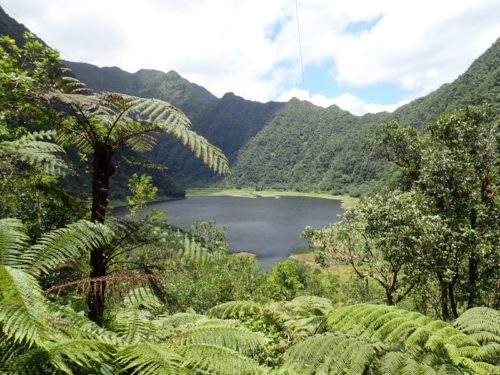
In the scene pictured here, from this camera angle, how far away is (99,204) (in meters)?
3.92

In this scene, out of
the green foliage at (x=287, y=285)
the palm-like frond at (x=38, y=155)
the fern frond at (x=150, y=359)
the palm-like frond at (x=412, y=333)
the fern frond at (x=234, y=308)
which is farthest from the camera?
the green foliage at (x=287, y=285)

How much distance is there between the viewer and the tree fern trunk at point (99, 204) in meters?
3.69

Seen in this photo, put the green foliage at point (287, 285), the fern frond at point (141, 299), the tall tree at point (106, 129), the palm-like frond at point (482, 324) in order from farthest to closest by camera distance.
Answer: the green foliage at point (287, 285)
the tall tree at point (106, 129)
the fern frond at point (141, 299)
the palm-like frond at point (482, 324)

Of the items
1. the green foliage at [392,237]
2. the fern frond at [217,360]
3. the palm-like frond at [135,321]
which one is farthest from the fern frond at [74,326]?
the green foliage at [392,237]

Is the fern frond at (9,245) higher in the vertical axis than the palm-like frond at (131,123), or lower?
lower

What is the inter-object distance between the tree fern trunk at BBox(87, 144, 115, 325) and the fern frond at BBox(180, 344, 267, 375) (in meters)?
1.29

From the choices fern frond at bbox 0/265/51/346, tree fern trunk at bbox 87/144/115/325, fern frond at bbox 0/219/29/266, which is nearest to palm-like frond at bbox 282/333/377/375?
tree fern trunk at bbox 87/144/115/325

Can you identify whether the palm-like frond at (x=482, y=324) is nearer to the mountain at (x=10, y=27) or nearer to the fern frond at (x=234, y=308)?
the fern frond at (x=234, y=308)

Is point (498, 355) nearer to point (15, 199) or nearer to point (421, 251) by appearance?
point (15, 199)

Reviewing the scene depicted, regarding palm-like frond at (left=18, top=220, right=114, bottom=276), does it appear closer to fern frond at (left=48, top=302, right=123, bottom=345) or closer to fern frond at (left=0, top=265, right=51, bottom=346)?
fern frond at (left=48, top=302, right=123, bottom=345)

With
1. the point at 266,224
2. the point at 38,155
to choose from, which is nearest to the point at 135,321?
the point at 38,155

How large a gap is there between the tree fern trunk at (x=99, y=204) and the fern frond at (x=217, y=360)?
50.6 inches

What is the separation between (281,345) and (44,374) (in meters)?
3.04

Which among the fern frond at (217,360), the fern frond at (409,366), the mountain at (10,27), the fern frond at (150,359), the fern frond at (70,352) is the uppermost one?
the mountain at (10,27)
